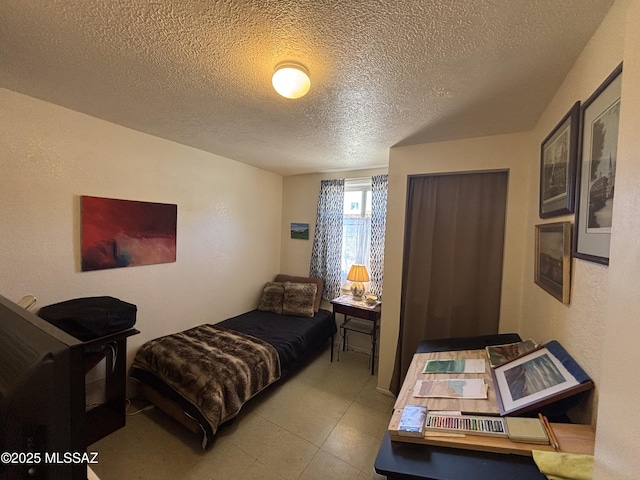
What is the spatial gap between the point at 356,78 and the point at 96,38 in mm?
1191

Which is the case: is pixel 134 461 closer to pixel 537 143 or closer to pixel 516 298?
pixel 516 298

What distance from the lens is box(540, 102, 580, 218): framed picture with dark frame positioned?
3.77 feet

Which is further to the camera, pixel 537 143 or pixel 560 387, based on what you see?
pixel 537 143

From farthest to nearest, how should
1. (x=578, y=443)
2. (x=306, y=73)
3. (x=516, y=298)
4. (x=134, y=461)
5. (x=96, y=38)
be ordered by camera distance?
(x=516, y=298) → (x=134, y=461) → (x=306, y=73) → (x=96, y=38) → (x=578, y=443)

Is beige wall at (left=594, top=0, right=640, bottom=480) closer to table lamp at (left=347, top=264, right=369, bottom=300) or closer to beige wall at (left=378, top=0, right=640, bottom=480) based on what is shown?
beige wall at (left=378, top=0, right=640, bottom=480)

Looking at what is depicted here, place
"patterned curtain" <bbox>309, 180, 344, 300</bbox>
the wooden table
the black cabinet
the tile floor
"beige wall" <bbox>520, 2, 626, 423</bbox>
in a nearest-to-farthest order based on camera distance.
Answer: the wooden table
"beige wall" <bbox>520, 2, 626, 423</bbox>
the tile floor
the black cabinet
"patterned curtain" <bbox>309, 180, 344, 300</bbox>

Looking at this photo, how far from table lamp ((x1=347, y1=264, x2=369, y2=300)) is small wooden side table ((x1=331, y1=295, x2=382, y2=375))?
4.2 inches

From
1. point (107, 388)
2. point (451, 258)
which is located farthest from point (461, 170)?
point (107, 388)

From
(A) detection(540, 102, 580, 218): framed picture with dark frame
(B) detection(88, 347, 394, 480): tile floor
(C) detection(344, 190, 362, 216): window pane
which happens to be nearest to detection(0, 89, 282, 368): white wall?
(B) detection(88, 347, 394, 480): tile floor

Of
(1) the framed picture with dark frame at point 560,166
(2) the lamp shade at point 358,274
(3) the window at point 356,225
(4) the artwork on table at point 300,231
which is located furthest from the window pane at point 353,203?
(1) the framed picture with dark frame at point 560,166

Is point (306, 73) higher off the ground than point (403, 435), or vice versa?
point (306, 73)

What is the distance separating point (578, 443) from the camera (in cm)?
85

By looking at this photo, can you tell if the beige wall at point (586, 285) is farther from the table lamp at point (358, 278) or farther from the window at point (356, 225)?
the window at point (356, 225)

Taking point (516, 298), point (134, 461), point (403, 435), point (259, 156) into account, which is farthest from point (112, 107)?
point (516, 298)
